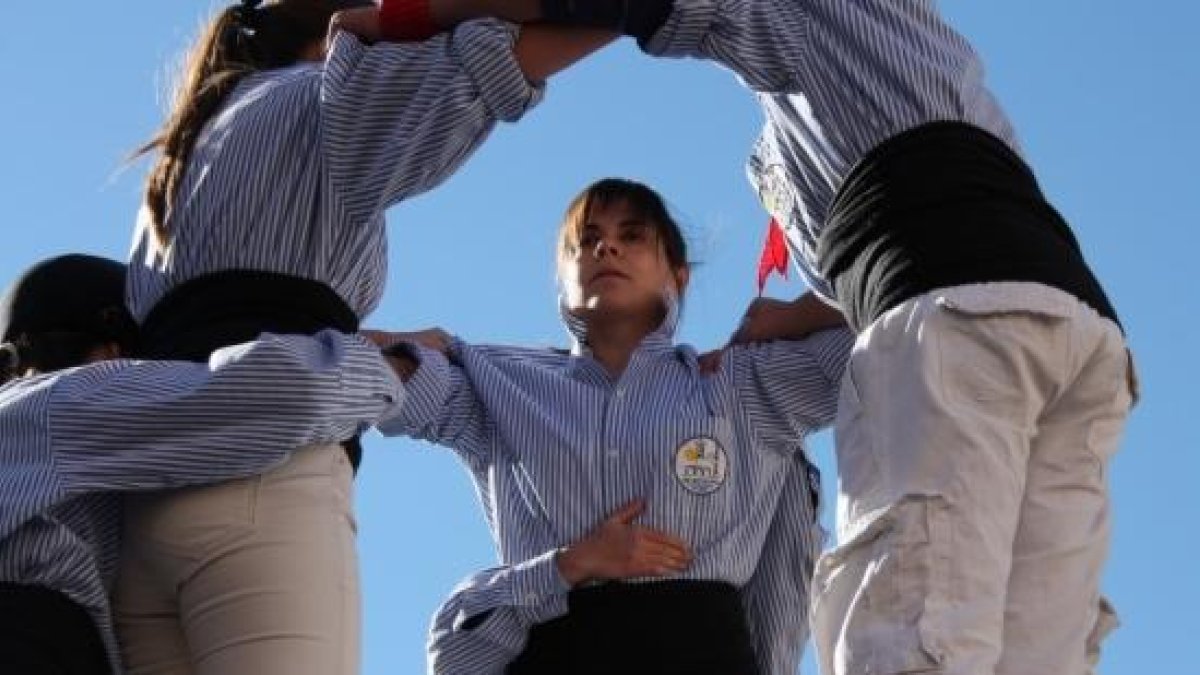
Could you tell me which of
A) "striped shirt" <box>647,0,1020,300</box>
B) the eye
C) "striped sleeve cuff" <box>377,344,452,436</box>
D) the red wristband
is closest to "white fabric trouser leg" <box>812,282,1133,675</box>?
"striped shirt" <box>647,0,1020,300</box>

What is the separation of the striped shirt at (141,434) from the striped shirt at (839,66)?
3.22 feet

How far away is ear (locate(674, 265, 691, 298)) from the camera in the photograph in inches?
201

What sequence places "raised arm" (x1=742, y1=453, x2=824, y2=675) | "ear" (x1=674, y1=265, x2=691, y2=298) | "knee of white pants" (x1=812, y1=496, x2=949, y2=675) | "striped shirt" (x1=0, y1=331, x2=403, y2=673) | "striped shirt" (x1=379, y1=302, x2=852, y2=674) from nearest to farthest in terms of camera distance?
"knee of white pants" (x1=812, y1=496, x2=949, y2=675), "striped shirt" (x1=0, y1=331, x2=403, y2=673), "striped shirt" (x1=379, y1=302, x2=852, y2=674), "raised arm" (x1=742, y1=453, x2=824, y2=675), "ear" (x1=674, y1=265, x2=691, y2=298)

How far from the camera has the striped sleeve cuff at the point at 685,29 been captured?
3990mm

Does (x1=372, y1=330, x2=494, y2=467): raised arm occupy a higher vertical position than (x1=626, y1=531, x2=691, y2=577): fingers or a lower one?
higher

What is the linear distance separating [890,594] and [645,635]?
990 mm

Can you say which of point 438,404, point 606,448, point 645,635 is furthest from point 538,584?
point 438,404

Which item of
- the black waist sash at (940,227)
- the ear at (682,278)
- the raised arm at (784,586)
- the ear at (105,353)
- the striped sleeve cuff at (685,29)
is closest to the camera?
the black waist sash at (940,227)

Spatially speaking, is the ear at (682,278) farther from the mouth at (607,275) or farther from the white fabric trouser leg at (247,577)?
the white fabric trouser leg at (247,577)

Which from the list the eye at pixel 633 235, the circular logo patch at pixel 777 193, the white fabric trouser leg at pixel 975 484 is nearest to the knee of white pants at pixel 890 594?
the white fabric trouser leg at pixel 975 484

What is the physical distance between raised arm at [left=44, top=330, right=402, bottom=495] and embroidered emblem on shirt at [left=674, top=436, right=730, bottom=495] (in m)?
1.10

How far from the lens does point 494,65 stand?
389 centimetres

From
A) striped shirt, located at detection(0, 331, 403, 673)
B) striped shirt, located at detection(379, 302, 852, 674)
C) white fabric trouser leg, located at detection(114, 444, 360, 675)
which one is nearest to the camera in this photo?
white fabric trouser leg, located at detection(114, 444, 360, 675)

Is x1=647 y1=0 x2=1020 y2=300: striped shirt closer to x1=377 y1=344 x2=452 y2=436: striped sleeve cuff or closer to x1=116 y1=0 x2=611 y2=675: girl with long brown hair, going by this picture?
x1=116 y1=0 x2=611 y2=675: girl with long brown hair
